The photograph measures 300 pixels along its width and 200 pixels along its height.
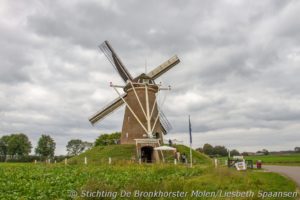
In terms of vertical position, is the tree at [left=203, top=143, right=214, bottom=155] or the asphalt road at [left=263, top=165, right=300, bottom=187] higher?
the tree at [left=203, top=143, right=214, bottom=155]

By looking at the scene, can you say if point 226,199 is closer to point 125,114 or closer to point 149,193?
point 149,193

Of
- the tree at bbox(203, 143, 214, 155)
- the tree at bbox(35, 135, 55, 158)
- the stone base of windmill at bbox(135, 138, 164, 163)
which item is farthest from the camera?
the tree at bbox(203, 143, 214, 155)

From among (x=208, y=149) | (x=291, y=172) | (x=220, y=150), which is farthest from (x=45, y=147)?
(x=291, y=172)

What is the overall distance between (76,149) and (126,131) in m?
87.8

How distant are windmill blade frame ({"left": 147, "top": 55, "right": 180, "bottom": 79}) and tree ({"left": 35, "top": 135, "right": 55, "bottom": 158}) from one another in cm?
5674

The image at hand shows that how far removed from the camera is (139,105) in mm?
41031

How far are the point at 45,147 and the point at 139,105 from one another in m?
58.2

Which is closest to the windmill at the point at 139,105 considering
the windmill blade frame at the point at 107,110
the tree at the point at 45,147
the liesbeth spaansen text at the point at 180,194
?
the windmill blade frame at the point at 107,110

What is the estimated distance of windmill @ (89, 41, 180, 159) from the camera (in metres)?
40.4

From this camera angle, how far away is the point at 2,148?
9638cm

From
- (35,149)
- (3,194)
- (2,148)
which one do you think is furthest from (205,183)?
(2,148)

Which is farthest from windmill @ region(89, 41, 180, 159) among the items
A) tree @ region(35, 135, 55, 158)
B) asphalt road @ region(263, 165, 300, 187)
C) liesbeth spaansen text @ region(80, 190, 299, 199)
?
tree @ region(35, 135, 55, 158)

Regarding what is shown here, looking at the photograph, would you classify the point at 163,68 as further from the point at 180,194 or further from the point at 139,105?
the point at 180,194

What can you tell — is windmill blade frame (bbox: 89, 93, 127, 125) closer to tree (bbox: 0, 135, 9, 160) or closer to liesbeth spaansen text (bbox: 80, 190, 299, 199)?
liesbeth spaansen text (bbox: 80, 190, 299, 199)
